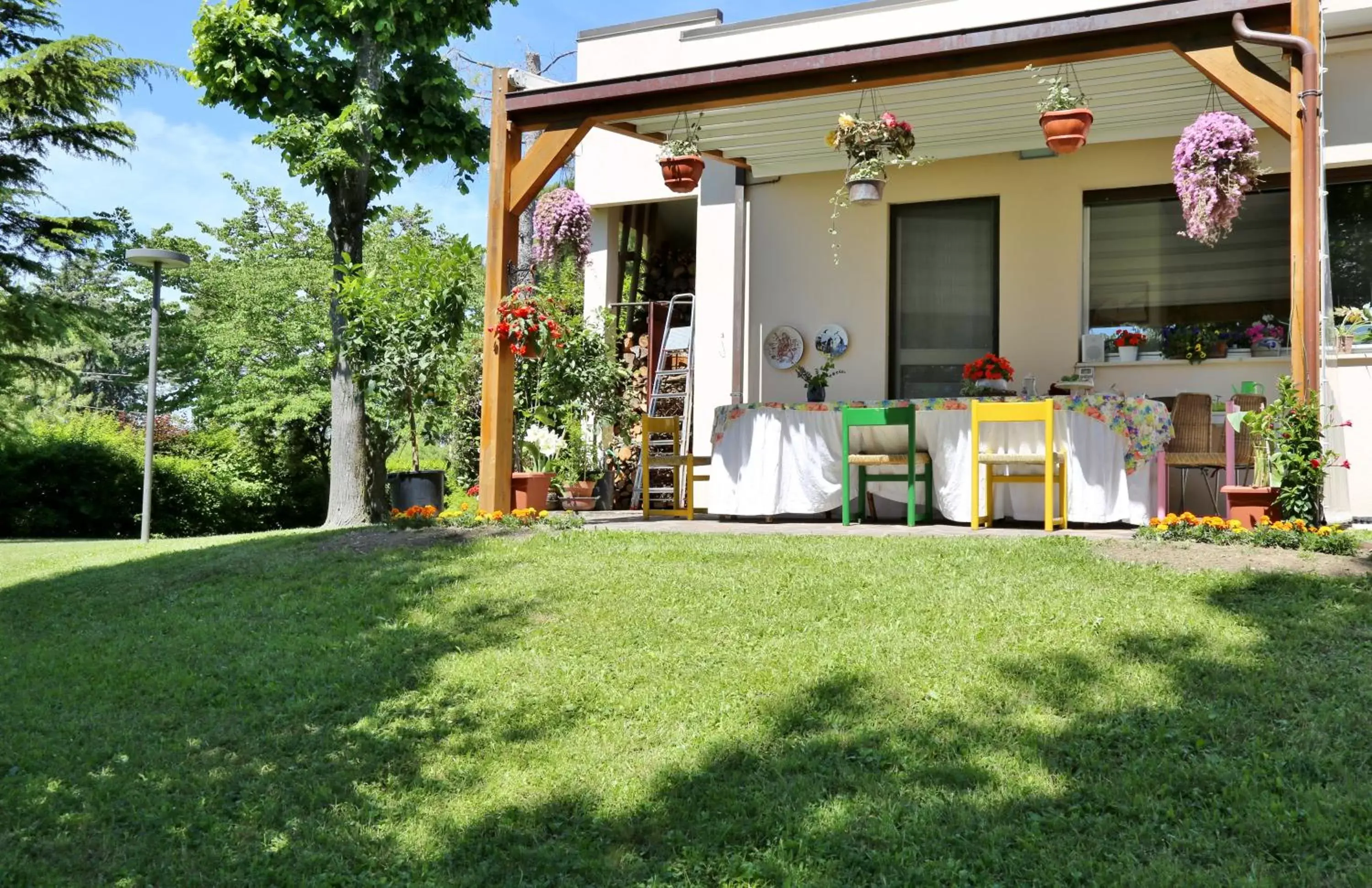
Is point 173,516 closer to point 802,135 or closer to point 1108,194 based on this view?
point 802,135

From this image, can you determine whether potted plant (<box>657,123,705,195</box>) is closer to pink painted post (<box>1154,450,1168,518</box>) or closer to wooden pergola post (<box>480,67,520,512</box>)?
wooden pergola post (<box>480,67,520,512</box>)

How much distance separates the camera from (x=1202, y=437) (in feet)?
23.7

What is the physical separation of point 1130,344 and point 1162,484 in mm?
1786

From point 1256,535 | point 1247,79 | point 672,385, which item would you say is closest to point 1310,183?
point 1247,79

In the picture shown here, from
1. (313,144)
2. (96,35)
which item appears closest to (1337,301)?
(313,144)

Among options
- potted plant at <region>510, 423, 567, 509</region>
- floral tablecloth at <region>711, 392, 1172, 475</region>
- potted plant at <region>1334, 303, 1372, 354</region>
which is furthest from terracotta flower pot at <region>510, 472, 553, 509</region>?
potted plant at <region>1334, 303, 1372, 354</region>

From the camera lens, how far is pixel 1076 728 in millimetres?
3250

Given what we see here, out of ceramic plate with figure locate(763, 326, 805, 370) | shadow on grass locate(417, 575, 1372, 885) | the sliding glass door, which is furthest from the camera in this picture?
ceramic plate with figure locate(763, 326, 805, 370)

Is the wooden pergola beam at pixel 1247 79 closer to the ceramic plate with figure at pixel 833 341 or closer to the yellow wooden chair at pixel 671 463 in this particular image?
the ceramic plate with figure at pixel 833 341

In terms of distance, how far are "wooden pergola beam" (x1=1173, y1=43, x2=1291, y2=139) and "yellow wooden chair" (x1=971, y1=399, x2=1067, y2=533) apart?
1.86 meters

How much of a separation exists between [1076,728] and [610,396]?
7.22m

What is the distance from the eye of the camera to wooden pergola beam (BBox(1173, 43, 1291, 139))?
18.7 ft

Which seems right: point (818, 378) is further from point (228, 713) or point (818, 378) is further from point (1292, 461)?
point (228, 713)

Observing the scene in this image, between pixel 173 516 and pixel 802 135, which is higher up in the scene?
pixel 802 135
